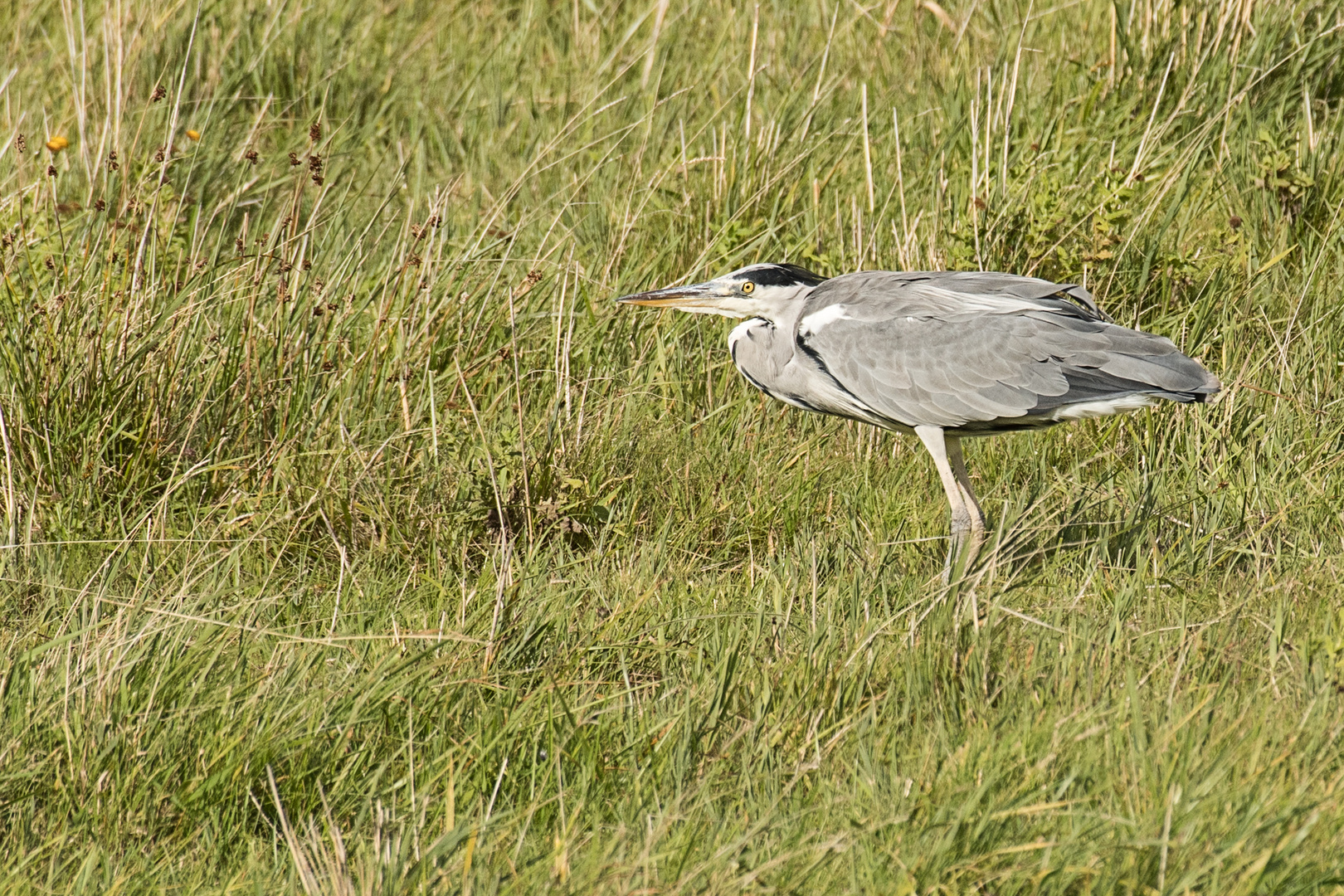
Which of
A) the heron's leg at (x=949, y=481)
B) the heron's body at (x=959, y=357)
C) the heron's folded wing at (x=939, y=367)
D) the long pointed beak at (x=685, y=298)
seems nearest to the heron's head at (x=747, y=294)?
the long pointed beak at (x=685, y=298)

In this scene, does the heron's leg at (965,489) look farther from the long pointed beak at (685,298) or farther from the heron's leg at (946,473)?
the long pointed beak at (685,298)

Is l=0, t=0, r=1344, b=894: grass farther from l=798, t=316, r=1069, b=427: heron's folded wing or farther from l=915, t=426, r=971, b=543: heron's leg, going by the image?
l=798, t=316, r=1069, b=427: heron's folded wing

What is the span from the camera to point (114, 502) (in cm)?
412

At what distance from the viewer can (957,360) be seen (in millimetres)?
4309

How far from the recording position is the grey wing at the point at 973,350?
414cm

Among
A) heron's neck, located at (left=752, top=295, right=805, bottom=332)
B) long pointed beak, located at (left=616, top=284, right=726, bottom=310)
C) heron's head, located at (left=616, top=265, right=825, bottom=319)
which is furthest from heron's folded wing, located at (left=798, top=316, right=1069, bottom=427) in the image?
long pointed beak, located at (left=616, top=284, right=726, bottom=310)

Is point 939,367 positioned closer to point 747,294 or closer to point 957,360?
point 957,360

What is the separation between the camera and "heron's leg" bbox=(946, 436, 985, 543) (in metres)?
4.27

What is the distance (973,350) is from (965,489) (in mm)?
447

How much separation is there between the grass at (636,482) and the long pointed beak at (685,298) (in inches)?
12.5

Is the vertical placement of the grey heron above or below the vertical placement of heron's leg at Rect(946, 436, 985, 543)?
above

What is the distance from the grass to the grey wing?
358 millimetres

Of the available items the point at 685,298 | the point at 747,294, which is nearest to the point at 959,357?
the point at 747,294

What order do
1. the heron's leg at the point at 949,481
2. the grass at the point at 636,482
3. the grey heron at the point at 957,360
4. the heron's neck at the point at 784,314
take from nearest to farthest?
1. the grass at the point at 636,482
2. the grey heron at the point at 957,360
3. the heron's leg at the point at 949,481
4. the heron's neck at the point at 784,314
